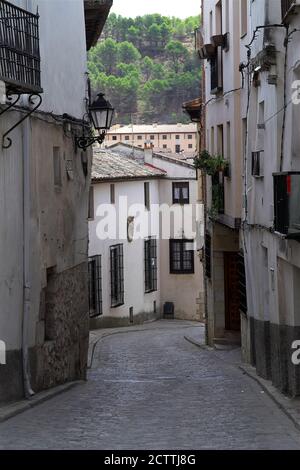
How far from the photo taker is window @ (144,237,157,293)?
41.0 metres

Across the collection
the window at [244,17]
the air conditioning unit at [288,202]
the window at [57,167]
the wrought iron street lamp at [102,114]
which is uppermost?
the window at [244,17]

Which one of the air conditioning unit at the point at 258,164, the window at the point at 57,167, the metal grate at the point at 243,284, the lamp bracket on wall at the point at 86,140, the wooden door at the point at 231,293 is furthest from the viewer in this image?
the wooden door at the point at 231,293

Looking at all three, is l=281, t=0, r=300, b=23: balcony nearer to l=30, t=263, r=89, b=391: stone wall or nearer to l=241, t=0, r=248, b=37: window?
l=30, t=263, r=89, b=391: stone wall

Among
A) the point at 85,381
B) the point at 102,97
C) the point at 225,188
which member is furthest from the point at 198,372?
the point at 102,97

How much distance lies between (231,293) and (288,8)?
12433 mm

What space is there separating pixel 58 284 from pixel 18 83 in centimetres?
537

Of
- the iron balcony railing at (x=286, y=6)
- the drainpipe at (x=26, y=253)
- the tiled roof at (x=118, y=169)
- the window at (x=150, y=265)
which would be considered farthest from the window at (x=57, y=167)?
the window at (x=150, y=265)

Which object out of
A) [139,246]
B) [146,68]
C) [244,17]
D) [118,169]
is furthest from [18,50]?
[146,68]

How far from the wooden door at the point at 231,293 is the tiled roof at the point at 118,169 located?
8221 mm

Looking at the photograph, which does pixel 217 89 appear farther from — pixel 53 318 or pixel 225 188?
pixel 53 318

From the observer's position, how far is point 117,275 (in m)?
36.1

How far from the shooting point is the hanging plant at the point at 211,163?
71.9 ft

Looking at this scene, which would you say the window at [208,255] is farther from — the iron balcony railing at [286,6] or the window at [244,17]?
the iron balcony railing at [286,6]

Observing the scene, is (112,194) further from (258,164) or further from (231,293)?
(258,164)
